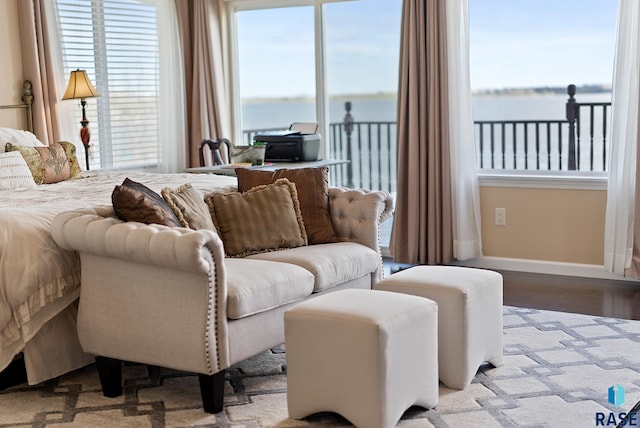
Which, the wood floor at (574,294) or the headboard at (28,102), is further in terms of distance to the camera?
the headboard at (28,102)

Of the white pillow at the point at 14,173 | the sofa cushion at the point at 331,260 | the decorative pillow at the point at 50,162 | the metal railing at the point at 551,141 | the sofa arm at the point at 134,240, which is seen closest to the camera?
the sofa arm at the point at 134,240

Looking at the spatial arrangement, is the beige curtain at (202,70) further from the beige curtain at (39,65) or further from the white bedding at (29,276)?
the white bedding at (29,276)

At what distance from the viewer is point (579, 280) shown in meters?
5.16

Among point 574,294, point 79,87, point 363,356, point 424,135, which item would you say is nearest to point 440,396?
point 363,356

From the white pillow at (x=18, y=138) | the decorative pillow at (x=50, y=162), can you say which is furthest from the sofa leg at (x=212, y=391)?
the white pillow at (x=18, y=138)

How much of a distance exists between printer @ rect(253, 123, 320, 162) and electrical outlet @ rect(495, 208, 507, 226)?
1.32 metres

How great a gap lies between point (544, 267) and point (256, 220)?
7.67 ft

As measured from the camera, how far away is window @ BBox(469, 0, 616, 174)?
5254 mm

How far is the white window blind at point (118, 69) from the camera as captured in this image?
224 inches

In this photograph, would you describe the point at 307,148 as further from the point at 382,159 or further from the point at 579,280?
the point at 579,280

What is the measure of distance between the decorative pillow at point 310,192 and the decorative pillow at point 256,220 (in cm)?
10

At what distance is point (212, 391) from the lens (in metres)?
3.13

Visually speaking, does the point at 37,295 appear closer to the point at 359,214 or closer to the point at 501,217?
the point at 359,214

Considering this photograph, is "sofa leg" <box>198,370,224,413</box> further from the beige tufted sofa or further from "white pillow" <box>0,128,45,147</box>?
"white pillow" <box>0,128,45,147</box>
